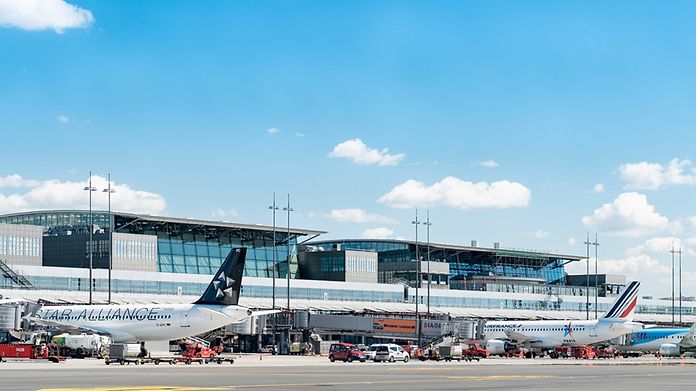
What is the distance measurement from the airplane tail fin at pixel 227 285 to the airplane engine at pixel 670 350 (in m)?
49.3

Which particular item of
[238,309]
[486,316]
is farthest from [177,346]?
[486,316]

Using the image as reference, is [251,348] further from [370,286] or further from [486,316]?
[486,316]

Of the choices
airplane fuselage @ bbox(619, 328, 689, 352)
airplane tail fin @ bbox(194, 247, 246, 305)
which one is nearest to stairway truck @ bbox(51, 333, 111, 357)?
airplane tail fin @ bbox(194, 247, 246, 305)

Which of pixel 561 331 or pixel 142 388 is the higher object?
pixel 142 388

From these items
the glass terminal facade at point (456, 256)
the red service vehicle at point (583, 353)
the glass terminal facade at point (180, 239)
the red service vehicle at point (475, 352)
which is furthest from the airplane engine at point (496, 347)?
the glass terminal facade at point (456, 256)

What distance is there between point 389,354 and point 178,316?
17.0 metres

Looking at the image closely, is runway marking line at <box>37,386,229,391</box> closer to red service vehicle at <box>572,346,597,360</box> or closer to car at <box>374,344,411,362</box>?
car at <box>374,344,411,362</box>

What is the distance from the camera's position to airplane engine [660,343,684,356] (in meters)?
108

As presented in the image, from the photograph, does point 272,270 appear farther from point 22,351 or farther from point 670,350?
point 22,351

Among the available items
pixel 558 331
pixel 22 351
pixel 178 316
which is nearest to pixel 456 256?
pixel 558 331

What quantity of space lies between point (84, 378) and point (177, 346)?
53643mm

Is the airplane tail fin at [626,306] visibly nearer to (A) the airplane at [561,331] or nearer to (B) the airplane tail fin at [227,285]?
(A) the airplane at [561,331]

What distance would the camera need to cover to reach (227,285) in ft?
268

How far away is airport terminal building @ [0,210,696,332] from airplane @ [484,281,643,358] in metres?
19.4
